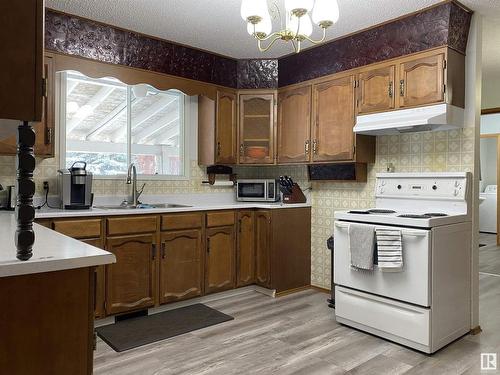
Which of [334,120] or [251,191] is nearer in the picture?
[334,120]

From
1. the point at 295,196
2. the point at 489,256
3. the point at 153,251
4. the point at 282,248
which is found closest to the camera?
the point at 153,251

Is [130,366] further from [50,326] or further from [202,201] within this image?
[202,201]

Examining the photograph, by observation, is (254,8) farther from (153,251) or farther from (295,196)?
(295,196)

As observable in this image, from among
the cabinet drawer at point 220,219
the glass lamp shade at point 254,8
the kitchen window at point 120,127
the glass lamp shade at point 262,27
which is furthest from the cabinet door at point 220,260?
the glass lamp shade at point 254,8

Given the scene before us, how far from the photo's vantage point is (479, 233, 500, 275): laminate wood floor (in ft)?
16.3

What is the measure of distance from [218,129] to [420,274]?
2364mm

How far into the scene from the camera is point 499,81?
4.89m

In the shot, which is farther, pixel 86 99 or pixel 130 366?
pixel 86 99

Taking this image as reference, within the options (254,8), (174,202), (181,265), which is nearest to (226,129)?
(174,202)

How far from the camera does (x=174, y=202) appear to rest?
3.93 m

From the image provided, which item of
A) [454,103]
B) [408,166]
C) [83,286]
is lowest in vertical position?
[83,286]

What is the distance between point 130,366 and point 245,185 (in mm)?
2311

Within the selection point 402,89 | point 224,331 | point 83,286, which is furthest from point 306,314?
point 83,286

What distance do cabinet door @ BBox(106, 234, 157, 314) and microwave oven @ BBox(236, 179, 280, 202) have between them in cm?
135
